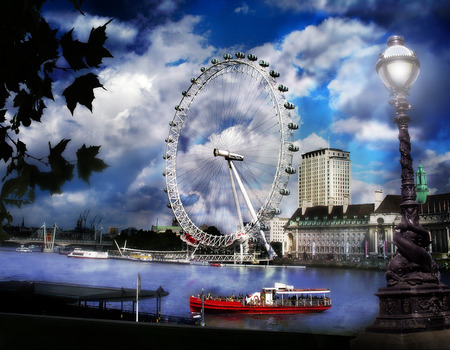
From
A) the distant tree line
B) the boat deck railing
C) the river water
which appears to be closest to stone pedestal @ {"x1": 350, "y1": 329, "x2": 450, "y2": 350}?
the river water

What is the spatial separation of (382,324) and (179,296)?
21.0 metres

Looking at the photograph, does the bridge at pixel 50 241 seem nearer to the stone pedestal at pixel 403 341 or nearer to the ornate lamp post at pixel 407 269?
the ornate lamp post at pixel 407 269

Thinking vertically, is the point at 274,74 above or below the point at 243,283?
above

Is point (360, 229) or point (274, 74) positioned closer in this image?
point (360, 229)

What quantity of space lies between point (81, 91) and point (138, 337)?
0.84m

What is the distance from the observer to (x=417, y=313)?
7.68 feet

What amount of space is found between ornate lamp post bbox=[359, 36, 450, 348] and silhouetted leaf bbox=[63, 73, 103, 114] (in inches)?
70.9

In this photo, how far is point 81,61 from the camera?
1.05 metres

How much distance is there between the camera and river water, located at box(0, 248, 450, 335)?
16.3m

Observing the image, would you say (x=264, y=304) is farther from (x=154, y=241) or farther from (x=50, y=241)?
(x=50, y=241)

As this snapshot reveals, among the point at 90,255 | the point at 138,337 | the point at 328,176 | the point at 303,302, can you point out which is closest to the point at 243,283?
the point at 303,302

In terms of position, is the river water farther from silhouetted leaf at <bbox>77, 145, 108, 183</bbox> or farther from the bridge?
silhouetted leaf at <bbox>77, 145, 108, 183</bbox>

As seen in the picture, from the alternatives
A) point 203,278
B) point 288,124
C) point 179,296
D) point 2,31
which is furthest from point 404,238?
point 203,278

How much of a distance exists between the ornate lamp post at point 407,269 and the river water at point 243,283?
6.43 meters
